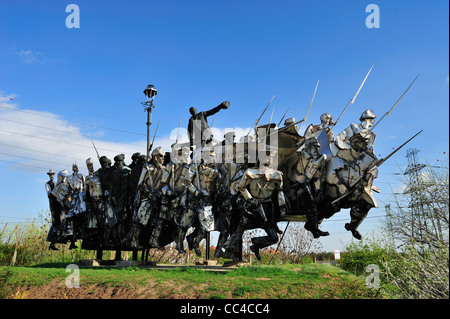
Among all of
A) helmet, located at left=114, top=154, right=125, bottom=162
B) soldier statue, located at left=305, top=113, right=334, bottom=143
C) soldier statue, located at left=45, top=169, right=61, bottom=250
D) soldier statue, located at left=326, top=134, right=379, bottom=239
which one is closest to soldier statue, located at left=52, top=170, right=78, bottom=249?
soldier statue, located at left=45, top=169, right=61, bottom=250

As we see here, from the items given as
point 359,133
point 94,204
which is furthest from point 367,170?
point 94,204

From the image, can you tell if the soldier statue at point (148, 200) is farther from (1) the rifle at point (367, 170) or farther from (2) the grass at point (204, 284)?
(1) the rifle at point (367, 170)

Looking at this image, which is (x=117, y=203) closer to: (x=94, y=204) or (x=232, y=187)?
(x=94, y=204)

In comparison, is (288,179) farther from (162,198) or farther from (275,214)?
(162,198)

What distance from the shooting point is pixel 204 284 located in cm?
758

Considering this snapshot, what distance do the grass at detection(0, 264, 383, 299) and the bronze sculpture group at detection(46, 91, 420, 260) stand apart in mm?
1460

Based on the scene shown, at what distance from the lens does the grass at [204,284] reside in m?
7.23

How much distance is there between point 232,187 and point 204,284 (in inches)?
124

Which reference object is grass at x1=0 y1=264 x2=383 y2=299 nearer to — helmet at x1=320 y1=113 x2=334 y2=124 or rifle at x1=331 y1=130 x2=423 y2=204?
rifle at x1=331 y1=130 x2=423 y2=204

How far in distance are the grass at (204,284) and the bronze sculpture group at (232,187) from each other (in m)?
1.46

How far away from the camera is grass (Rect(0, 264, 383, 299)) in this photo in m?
7.23

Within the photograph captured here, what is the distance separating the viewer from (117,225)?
1182 centimetres
